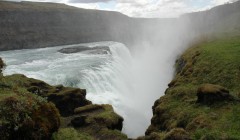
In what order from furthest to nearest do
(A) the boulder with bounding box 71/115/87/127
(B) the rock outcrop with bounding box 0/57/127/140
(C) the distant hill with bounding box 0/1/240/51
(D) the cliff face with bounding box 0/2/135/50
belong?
1. (C) the distant hill with bounding box 0/1/240/51
2. (D) the cliff face with bounding box 0/2/135/50
3. (A) the boulder with bounding box 71/115/87/127
4. (B) the rock outcrop with bounding box 0/57/127/140

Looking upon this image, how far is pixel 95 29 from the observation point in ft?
460

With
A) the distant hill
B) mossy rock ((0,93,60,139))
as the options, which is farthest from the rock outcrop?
the distant hill

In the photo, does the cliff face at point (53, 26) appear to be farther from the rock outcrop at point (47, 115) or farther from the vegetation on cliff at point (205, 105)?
the vegetation on cliff at point (205, 105)

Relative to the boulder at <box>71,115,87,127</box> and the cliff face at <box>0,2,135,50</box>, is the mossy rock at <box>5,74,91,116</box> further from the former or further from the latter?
the cliff face at <box>0,2,135,50</box>

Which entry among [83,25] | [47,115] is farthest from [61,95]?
[83,25]

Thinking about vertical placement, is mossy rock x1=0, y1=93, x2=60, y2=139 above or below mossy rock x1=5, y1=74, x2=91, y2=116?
above

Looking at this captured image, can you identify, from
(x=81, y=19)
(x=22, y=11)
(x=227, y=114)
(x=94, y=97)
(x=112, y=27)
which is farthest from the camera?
(x=112, y=27)

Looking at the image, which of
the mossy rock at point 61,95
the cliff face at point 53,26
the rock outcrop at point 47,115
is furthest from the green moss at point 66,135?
the cliff face at point 53,26

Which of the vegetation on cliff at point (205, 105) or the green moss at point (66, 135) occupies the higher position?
the vegetation on cliff at point (205, 105)

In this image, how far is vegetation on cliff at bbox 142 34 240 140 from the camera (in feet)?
54.3

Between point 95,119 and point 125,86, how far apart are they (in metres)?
22.5

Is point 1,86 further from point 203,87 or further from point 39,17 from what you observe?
point 39,17

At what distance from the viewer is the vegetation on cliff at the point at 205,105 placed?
54.3 ft

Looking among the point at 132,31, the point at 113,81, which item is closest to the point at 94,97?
the point at 113,81
